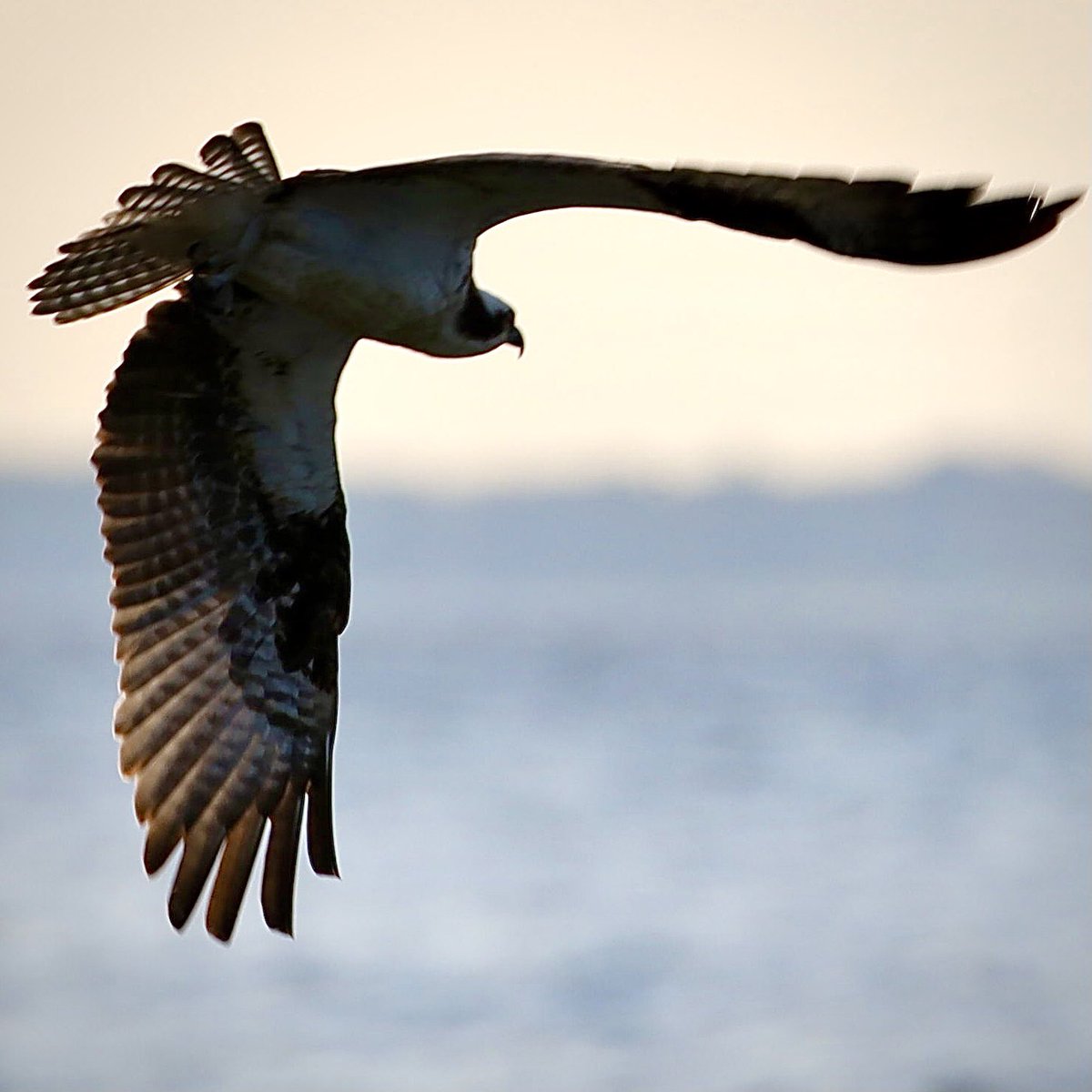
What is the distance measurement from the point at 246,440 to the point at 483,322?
80cm

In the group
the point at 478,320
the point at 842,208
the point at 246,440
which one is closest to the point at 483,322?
the point at 478,320

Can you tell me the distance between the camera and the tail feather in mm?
5398

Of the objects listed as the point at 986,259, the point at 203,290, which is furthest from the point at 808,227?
the point at 203,290

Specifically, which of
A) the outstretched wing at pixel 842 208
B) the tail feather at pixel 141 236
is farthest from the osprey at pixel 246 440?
the outstretched wing at pixel 842 208

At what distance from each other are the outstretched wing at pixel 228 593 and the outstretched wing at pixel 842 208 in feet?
5.46

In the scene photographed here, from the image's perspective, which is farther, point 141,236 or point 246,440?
point 246,440

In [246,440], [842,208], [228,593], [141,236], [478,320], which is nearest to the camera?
[842,208]

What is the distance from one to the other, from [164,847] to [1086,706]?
729 inches

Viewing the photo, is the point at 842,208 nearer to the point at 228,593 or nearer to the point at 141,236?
the point at 141,236

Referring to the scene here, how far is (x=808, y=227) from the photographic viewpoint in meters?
4.47

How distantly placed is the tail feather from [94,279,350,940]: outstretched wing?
1.03ft

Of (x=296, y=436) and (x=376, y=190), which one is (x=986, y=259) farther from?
(x=296, y=436)

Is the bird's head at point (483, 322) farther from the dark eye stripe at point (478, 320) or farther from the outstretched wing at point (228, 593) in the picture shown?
the outstretched wing at point (228, 593)

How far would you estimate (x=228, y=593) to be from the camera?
255 inches
